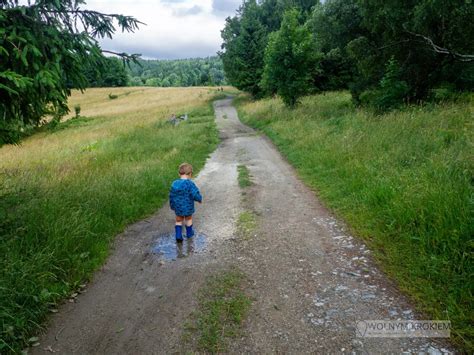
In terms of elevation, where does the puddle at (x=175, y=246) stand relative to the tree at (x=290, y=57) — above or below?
below

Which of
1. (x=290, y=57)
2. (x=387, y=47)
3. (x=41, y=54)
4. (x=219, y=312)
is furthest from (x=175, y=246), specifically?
(x=290, y=57)

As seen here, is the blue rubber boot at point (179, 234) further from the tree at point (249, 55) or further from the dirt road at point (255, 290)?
the tree at point (249, 55)

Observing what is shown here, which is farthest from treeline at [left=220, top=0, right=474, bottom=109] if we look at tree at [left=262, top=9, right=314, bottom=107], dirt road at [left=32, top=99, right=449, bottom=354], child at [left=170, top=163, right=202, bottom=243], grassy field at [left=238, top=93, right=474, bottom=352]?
child at [left=170, top=163, right=202, bottom=243]

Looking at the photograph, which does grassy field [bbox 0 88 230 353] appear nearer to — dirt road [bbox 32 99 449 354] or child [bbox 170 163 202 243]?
dirt road [bbox 32 99 449 354]

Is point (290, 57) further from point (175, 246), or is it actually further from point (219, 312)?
point (219, 312)

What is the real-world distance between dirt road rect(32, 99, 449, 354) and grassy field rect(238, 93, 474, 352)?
0.32 meters

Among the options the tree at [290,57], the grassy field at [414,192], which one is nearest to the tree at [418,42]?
the grassy field at [414,192]

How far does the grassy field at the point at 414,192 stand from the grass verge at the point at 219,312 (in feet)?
6.72

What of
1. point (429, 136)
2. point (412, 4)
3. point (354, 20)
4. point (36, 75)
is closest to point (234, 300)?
point (36, 75)

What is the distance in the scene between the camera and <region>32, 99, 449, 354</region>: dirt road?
336 cm

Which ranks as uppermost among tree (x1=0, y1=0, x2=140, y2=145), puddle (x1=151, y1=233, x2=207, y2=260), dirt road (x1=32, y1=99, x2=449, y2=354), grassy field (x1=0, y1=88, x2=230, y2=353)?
tree (x1=0, y1=0, x2=140, y2=145)

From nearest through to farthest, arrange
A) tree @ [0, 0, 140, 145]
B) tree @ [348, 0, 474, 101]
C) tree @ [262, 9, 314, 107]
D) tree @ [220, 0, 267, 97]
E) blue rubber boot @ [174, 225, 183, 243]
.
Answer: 1. tree @ [0, 0, 140, 145]
2. blue rubber boot @ [174, 225, 183, 243]
3. tree @ [348, 0, 474, 101]
4. tree @ [262, 9, 314, 107]
5. tree @ [220, 0, 267, 97]

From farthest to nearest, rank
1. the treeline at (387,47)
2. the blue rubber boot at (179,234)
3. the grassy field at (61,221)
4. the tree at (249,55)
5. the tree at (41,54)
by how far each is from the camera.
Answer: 1. the tree at (249,55)
2. the treeline at (387,47)
3. the blue rubber boot at (179,234)
4. the tree at (41,54)
5. the grassy field at (61,221)

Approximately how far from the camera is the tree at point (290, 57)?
21125 mm
